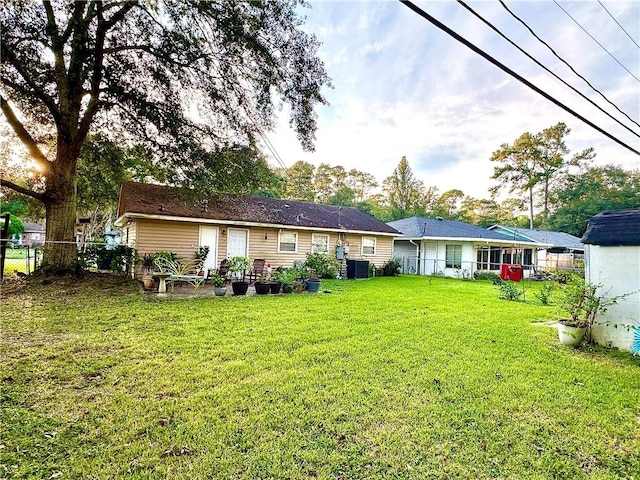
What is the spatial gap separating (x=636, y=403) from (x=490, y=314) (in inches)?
184

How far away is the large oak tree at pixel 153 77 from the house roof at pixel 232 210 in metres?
1.90

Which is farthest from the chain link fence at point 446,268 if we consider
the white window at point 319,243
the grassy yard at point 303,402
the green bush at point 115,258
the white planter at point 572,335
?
the green bush at point 115,258

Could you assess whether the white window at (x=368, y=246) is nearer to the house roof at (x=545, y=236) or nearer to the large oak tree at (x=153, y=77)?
the large oak tree at (x=153, y=77)

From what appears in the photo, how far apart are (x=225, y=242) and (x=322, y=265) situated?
4.48m

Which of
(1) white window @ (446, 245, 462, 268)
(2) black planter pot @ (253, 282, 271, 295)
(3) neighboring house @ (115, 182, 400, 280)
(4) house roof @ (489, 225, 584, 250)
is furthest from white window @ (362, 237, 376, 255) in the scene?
(4) house roof @ (489, 225, 584, 250)

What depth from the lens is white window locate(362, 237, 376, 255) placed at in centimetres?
1789

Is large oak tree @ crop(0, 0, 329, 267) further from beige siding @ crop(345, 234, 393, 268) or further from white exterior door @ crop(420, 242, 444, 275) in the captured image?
white exterior door @ crop(420, 242, 444, 275)

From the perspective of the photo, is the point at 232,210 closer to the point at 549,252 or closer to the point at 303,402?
the point at 303,402

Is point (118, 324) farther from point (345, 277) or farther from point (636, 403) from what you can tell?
point (345, 277)

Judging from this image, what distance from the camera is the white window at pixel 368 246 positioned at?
1789 cm

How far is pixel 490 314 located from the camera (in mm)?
8094

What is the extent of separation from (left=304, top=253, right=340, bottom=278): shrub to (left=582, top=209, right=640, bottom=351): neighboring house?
33.3 ft

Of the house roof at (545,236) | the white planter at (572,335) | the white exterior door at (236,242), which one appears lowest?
the white planter at (572,335)

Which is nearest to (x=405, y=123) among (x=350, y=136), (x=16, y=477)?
(x=350, y=136)
